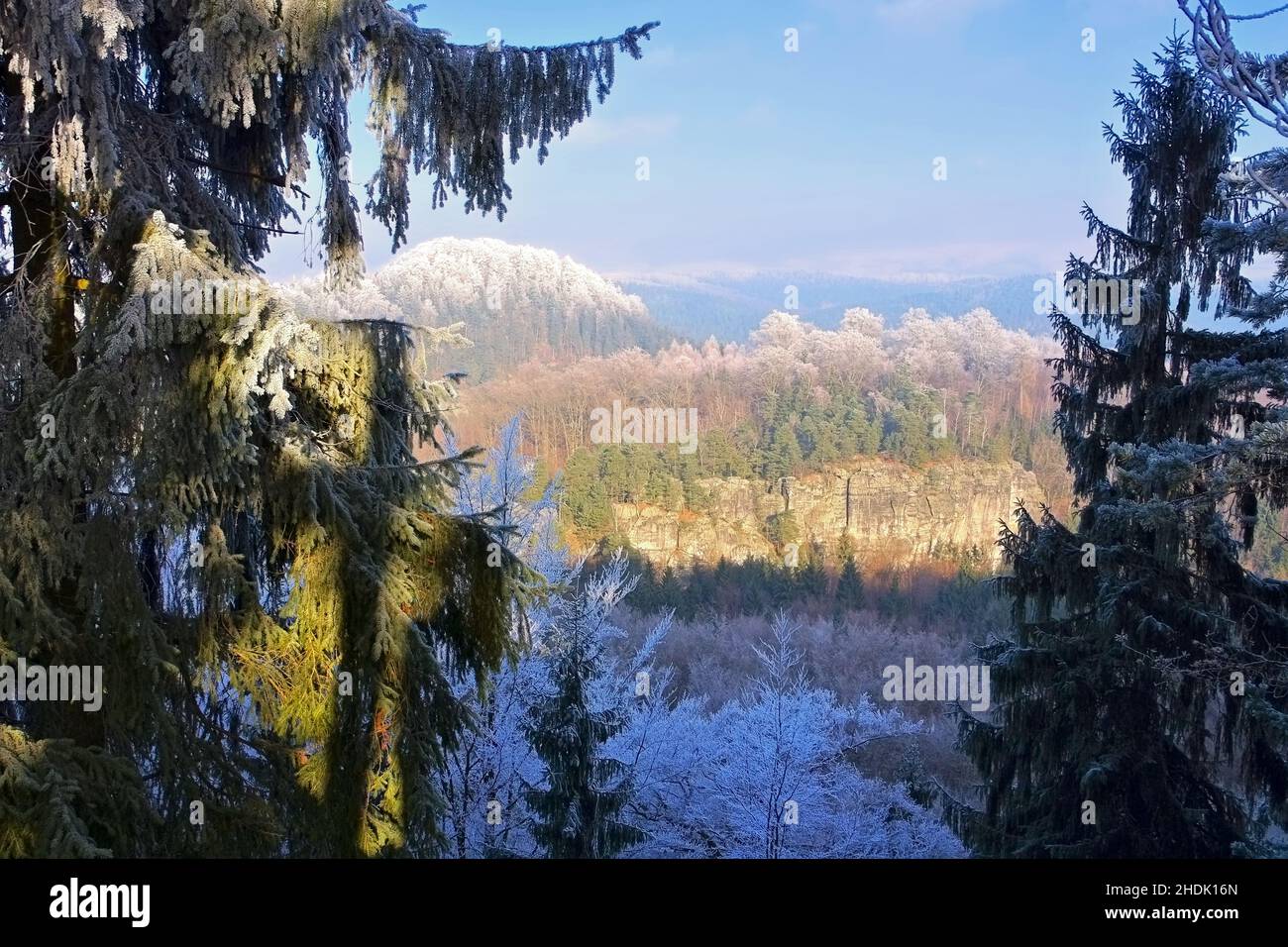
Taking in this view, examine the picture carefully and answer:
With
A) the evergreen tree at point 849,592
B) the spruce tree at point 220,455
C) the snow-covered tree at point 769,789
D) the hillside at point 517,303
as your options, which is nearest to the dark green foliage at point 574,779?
the snow-covered tree at point 769,789

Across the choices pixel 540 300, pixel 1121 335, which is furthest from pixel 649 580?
pixel 1121 335

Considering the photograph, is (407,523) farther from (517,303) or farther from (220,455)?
(517,303)

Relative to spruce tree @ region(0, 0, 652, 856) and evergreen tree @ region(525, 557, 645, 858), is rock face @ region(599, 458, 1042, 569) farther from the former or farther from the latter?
spruce tree @ region(0, 0, 652, 856)

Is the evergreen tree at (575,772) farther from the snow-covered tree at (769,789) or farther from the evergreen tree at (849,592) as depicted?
the evergreen tree at (849,592)

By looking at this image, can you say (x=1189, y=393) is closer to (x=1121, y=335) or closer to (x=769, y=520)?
(x=1121, y=335)

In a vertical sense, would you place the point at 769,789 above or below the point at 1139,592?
below

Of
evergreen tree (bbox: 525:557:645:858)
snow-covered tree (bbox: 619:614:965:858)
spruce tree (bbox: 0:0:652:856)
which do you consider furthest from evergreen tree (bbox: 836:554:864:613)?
spruce tree (bbox: 0:0:652:856)

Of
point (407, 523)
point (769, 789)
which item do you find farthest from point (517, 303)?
point (407, 523)
